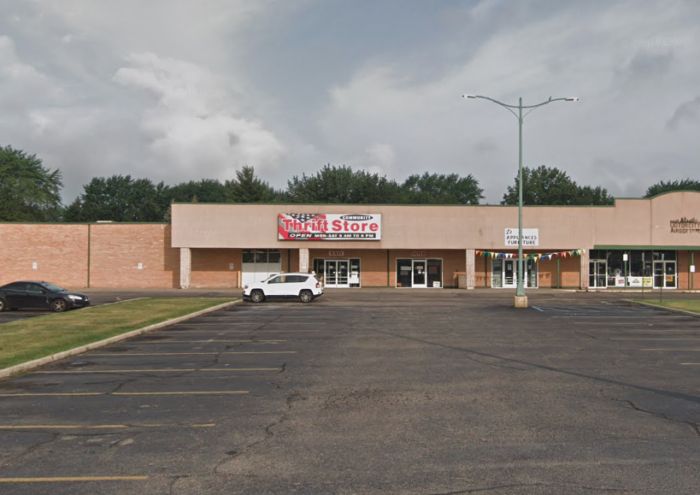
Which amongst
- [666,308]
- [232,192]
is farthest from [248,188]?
Answer: [666,308]

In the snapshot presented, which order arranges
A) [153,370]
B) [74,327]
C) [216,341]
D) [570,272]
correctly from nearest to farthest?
[153,370] → [216,341] → [74,327] → [570,272]

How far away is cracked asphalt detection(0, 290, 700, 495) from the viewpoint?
5973 millimetres

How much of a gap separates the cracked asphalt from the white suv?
1509 centimetres

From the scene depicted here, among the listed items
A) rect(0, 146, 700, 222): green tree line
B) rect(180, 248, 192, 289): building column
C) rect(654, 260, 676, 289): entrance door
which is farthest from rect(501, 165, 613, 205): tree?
rect(180, 248, 192, 289): building column

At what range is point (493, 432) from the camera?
7633mm

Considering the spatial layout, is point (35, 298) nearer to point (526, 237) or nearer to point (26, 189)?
point (526, 237)

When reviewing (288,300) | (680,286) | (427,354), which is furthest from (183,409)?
(680,286)

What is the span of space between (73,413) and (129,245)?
3908 centimetres

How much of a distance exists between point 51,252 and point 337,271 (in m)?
21.8

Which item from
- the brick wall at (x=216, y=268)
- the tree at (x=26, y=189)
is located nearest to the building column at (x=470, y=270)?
the brick wall at (x=216, y=268)

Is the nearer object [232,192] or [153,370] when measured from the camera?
[153,370]

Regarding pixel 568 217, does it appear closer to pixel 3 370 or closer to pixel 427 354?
pixel 427 354

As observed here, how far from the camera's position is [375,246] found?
44500 mm

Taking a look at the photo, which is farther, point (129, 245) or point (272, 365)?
point (129, 245)
